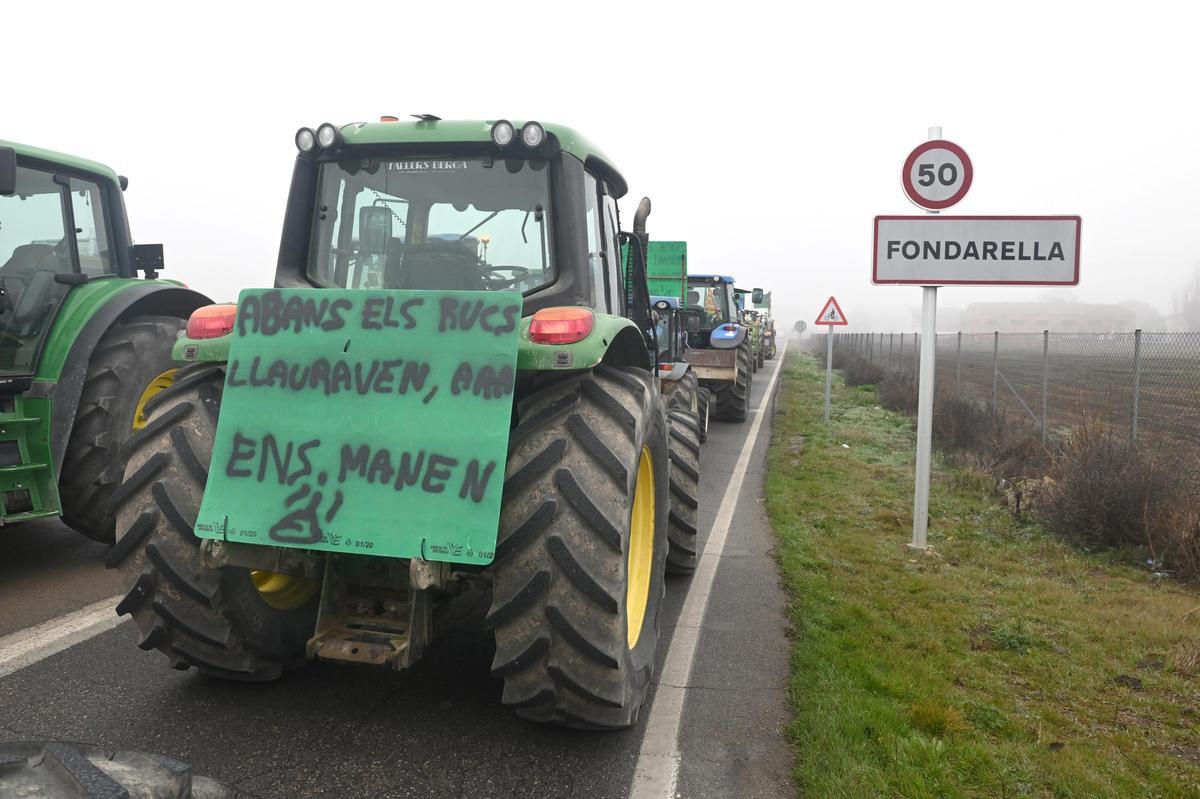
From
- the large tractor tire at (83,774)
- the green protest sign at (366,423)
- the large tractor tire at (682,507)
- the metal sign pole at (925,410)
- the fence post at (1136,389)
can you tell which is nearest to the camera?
the large tractor tire at (83,774)

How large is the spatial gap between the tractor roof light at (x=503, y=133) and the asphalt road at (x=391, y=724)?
2430mm

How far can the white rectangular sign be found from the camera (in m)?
6.78

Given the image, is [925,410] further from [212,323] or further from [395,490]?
[212,323]

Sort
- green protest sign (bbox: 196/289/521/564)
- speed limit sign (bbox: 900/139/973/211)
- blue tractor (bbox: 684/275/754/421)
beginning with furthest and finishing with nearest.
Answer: blue tractor (bbox: 684/275/754/421) → speed limit sign (bbox: 900/139/973/211) → green protest sign (bbox: 196/289/521/564)

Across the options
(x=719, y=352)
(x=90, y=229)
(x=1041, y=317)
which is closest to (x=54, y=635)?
(x=90, y=229)

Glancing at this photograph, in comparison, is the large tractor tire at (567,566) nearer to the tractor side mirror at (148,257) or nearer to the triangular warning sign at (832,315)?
the tractor side mirror at (148,257)

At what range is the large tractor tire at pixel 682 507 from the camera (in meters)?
5.78

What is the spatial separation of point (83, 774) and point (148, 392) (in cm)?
528

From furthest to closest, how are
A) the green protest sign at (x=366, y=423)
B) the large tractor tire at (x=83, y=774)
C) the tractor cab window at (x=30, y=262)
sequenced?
the tractor cab window at (x=30, y=262)
the green protest sign at (x=366, y=423)
the large tractor tire at (x=83, y=774)

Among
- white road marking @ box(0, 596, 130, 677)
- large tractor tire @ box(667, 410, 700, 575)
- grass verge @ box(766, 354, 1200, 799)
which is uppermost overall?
large tractor tire @ box(667, 410, 700, 575)

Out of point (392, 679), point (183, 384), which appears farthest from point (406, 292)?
point (392, 679)

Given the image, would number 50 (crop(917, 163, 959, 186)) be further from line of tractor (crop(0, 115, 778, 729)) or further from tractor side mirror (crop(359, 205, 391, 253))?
tractor side mirror (crop(359, 205, 391, 253))

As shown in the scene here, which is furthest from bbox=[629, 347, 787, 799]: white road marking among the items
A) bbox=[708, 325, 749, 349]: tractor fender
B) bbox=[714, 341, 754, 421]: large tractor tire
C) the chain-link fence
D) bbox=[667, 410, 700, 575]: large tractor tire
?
bbox=[708, 325, 749, 349]: tractor fender

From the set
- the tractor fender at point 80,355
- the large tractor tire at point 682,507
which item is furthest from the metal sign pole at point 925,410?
the tractor fender at point 80,355
